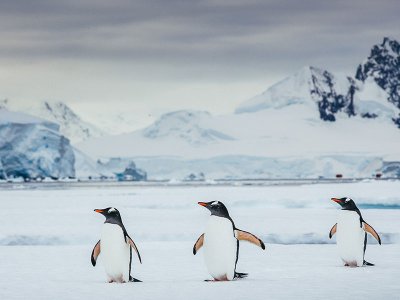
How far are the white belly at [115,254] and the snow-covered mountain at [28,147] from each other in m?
69.7

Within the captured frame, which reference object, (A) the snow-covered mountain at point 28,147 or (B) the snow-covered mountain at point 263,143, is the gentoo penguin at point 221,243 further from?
(B) the snow-covered mountain at point 263,143

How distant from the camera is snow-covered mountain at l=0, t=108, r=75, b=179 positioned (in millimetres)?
77438

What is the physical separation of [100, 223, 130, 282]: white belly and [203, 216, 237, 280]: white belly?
2.82ft

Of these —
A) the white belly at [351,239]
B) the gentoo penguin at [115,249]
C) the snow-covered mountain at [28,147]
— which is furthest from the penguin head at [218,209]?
the snow-covered mountain at [28,147]

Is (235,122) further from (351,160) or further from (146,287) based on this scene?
(146,287)

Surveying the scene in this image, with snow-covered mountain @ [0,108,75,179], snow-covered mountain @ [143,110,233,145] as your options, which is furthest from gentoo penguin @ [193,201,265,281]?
snow-covered mountain @ [143,110,233,145]

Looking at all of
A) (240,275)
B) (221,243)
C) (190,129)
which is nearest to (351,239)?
(240,275)

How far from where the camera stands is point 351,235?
10.2 m

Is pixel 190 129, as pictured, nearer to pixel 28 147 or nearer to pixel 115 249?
pixel 28 147

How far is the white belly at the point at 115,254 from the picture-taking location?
874cm

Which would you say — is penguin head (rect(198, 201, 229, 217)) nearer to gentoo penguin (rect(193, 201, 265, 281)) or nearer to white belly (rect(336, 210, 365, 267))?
gentoo penguin (rect(193, 201, 265, 281))

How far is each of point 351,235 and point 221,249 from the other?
2.14m

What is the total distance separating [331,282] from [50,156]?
7395 cm

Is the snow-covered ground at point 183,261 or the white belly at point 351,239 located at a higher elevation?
the white belly at point 351,239
